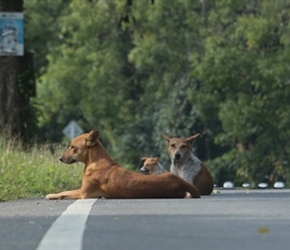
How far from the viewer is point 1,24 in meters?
27.7

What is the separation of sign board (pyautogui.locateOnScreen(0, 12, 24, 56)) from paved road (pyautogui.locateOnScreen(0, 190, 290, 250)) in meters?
12.3

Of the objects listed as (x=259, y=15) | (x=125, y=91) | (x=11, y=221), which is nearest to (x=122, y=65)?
(x=125, y=91)

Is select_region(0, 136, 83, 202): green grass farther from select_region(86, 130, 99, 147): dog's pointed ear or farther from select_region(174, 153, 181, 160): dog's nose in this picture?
select_region(174, 153, 181, 160): dog's nose

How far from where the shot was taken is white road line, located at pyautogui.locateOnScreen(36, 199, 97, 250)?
9.83 m

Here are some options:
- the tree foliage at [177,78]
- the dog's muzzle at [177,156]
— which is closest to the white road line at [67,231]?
the dog's muzzle at [177,156]

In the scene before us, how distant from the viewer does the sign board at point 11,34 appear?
90.4ft

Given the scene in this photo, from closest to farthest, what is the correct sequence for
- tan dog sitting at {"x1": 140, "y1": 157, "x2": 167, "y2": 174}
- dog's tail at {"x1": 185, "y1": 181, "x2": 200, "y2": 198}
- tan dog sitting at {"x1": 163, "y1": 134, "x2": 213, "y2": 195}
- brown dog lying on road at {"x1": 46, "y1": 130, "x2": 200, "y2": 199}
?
1. brown dog lying on road at {"x1": 46, "y1": 130, "x2": 200, "y2": 199}
2. dog's tail at {"x1": 185, "y1": 181, "x2": 200, "y2": 198}
3. tan dog sitting at {"x1": 163, "y1": 134, "x2": 213, "y2": 195}
4. tan dog sitting at {"x1": 140, "y1": 157, "x2": 167, "y2": 174}

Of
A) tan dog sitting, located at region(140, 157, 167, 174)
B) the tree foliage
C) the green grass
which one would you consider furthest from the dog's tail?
the tree foliage

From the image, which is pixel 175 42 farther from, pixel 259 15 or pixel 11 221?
pixel 11 221

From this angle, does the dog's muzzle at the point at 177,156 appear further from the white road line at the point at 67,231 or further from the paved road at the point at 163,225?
the white road line at the point at 67,231

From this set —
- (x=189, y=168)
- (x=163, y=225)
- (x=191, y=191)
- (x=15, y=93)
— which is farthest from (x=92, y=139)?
(x=15, y=93)

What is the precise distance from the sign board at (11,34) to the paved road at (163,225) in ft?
40.4

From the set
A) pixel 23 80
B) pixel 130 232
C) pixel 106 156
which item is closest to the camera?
pixel 130 232

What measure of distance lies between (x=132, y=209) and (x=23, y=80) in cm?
1568
